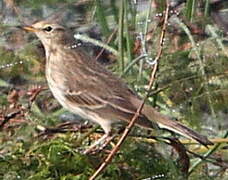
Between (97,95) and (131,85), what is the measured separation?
43cm

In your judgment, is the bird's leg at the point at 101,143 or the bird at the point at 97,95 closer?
the bird's leg at the point at 101,143

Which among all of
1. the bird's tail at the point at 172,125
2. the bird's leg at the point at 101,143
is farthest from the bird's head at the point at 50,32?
the bird's leg at the point at 101,143

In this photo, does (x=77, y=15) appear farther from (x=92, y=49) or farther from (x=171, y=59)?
(x=171, y=59)

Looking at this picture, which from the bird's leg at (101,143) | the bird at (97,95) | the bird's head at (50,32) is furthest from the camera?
the bird's head at (50,32)

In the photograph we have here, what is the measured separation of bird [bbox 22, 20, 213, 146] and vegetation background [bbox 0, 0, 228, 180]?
86 mm

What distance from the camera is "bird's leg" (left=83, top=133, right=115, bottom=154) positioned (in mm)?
3461

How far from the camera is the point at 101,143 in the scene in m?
3.74

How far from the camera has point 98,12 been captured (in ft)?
15.8

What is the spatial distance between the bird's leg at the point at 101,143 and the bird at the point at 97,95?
0.9 inches

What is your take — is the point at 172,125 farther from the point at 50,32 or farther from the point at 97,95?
the point at 50,32

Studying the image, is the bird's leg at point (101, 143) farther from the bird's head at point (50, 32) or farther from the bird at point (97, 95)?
the bird's head at point (50, 32)

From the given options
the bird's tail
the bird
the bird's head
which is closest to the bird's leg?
the bird

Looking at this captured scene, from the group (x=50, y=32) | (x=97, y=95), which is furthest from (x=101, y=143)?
(x=50, y=32)

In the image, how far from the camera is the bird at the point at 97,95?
4.01 meters
